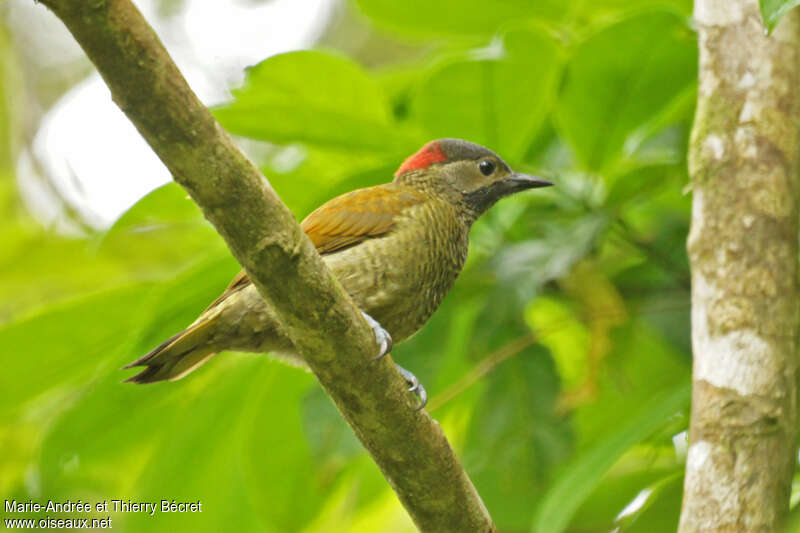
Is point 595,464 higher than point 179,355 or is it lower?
lower

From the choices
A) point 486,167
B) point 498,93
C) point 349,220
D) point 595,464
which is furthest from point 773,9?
point 486,167

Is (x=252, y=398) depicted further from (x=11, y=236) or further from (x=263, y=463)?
(x=11, y=236)

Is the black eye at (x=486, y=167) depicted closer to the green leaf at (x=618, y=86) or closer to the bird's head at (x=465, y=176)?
the bird's head at (x=465, y=176)

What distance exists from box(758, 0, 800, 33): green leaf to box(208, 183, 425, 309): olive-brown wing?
4.50 feet

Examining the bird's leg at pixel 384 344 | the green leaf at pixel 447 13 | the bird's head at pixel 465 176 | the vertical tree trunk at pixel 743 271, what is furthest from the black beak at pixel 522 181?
the bird's leg at pixel 384 344

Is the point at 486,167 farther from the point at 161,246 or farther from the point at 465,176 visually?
the point at 161,246

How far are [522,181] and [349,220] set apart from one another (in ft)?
2.48

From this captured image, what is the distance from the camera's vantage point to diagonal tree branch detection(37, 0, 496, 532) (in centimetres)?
162

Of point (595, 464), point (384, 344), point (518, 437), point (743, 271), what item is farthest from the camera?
point (518, 437)

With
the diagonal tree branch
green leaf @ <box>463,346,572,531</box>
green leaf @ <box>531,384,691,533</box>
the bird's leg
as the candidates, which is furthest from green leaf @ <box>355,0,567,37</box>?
the diagonal tree branch

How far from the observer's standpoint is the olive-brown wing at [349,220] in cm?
303

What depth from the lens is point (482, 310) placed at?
330cm

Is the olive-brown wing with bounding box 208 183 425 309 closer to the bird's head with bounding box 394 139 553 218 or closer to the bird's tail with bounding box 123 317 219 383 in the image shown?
the bird's head with bounding box 394 139 553 218

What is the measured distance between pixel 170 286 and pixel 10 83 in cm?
396
